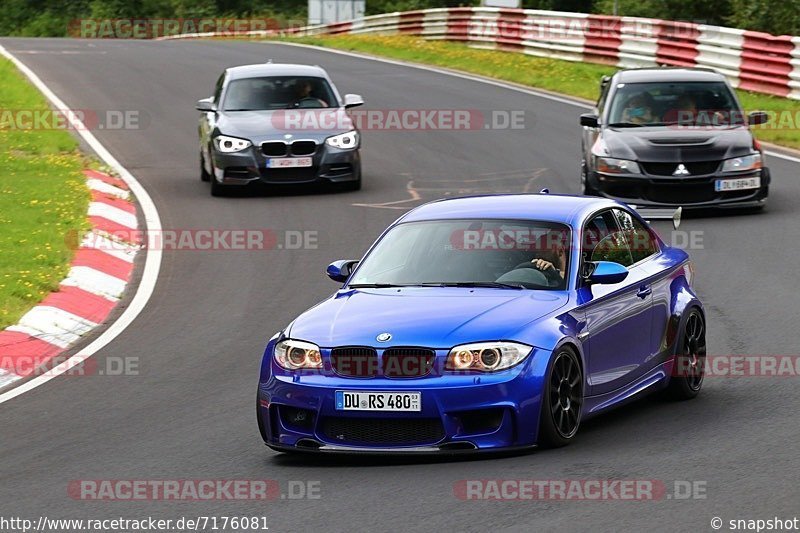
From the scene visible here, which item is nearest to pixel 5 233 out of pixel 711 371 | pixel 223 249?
pixel 223 249

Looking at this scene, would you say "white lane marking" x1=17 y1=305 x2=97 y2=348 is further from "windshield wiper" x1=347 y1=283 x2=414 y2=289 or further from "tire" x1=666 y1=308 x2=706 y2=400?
"tire" x1=666 y1=308 x2=706 y2=400

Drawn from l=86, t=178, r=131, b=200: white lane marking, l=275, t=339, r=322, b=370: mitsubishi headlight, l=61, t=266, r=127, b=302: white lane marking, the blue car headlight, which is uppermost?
the blue car headlight

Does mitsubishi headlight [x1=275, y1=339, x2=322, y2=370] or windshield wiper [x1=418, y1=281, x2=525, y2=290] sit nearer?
mitsubishi headlight [x1=275, y1=339, x2=322, y2=370]

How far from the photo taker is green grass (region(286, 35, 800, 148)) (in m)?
26.7

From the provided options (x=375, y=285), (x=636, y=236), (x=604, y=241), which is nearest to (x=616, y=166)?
(x=636, y=236)

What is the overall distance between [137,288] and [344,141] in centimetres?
662

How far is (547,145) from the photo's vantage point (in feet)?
81.7

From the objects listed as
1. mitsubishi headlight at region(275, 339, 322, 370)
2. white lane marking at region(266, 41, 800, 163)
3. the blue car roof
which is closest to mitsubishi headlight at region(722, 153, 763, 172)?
white lane marking at region(266, 41, 800, 163)

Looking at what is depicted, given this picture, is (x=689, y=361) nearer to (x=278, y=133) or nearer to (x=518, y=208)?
(x=518, y=208)

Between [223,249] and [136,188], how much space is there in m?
4.51

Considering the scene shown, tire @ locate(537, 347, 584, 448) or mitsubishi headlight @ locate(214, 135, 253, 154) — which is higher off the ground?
tire @ locate(537, 347, 584, 448)

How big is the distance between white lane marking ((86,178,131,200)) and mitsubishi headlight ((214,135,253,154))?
1.39 metres

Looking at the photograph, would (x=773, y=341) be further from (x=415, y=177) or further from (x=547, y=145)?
(x=547, y=145)

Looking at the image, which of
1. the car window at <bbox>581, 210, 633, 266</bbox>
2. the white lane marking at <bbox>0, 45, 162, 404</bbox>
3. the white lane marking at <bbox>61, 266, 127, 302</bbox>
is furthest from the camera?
the white lane marking at <bbox>61, 266, 127, 302</bbox>
